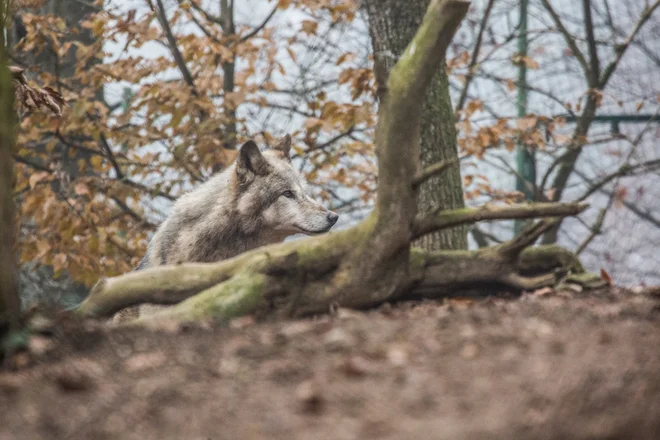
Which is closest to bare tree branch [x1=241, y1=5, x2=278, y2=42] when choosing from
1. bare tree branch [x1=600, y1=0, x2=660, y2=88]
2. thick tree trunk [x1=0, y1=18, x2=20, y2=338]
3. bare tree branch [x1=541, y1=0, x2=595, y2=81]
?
bare tree branch [x1=541, y1=0, x2=595, y2=81]

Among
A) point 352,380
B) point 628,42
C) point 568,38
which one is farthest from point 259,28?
point 352,380

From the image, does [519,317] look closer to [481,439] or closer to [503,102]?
[481,439]

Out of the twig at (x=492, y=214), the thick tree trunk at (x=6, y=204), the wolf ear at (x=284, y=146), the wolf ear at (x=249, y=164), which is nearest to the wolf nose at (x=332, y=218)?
the wolf ear at (x=249, y=164)

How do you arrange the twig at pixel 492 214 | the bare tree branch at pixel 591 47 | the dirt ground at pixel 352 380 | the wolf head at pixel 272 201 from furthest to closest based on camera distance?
the bare tree branch at pixel 591 47 → the wolf head at pixel 272 201 → the twig at pixel 492 214 → the dirt ground at pixel 352 380

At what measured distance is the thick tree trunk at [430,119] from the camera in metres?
6.39

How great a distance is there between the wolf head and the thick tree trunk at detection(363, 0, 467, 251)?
0.93 m

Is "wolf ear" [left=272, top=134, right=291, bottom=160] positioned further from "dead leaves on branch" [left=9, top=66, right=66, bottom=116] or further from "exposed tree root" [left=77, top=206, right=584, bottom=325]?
"exposed tree root" [left=77, top=206, right=584, bottom=325]

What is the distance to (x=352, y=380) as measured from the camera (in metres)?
2.70

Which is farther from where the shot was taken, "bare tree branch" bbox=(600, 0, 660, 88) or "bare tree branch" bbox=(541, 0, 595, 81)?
"bare tree branch" bbox=(541, 0, 595, 81)

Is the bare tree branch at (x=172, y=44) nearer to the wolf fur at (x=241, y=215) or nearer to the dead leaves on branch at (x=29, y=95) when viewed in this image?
the wolf fur at (x=241, y=215)

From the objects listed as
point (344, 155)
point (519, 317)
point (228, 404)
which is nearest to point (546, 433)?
point (228, 404)

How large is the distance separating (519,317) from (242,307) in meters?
1.40

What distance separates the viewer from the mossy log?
3.95 metres

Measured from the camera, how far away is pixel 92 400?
266 cm
